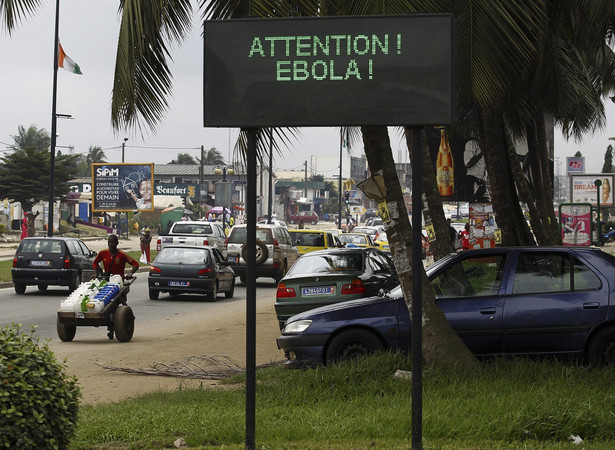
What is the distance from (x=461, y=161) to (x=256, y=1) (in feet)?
79.2

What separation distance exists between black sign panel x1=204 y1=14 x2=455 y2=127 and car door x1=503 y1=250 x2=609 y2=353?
4.57 meters

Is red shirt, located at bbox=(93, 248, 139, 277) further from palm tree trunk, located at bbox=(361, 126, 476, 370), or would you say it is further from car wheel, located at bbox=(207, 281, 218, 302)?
car wheel, located at bbox=(207, 281, 218, 302)

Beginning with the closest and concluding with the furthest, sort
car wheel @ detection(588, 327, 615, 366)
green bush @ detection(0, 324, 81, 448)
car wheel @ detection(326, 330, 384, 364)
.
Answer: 1. green bush @ detection(0, 324, 81, 448)
2. car wheel @ detection(588, 327, 615, 366)
3. car wheel @ detection(326, 330, 384, 364)

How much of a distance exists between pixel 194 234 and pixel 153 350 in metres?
22.4

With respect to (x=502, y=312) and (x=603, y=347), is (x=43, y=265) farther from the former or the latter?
(x=603, y=347)

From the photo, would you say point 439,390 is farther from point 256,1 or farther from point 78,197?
point 78,197

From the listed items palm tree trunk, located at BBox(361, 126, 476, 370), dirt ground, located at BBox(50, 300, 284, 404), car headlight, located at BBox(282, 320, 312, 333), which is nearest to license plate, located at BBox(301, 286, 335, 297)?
dirt ground, located at BBox(50, 300, 284, 404)

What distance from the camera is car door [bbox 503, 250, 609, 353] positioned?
1049cm

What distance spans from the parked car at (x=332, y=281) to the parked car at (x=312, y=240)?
1567cm

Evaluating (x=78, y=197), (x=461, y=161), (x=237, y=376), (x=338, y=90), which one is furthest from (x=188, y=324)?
(x=78, y=197)

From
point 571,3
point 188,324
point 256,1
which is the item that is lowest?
point 188,324

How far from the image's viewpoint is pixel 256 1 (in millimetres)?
9133

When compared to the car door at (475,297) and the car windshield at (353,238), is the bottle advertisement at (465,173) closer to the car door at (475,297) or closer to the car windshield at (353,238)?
the car windshield at (353,238)

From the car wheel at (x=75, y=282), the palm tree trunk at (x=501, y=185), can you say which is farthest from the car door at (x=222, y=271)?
the palm tree trunk at (x=501, y=185)
